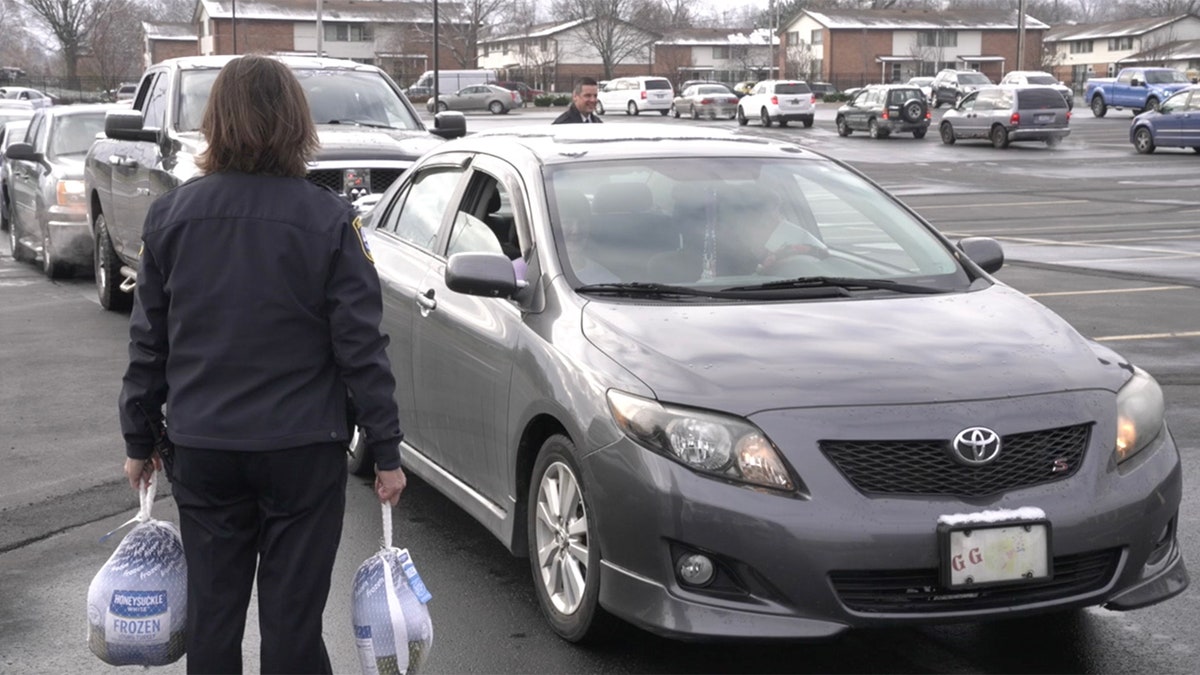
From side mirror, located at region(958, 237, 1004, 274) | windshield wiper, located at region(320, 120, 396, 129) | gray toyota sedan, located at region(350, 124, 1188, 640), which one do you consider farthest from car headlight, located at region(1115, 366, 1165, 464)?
windshield wiper, located at region(320, 120, 396, 129)

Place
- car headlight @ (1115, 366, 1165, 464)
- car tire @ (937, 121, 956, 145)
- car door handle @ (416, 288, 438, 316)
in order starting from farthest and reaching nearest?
car tire @ (937, 121, 956, 145), car door handle @ (416, 288, 438, 316), car headlight @ (1115, 366, 1165, 464)

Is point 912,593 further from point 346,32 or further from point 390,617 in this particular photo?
point 346,32

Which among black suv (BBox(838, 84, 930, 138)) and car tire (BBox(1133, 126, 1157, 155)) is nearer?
car tire (BBox(1133, 126, 1157, 155))

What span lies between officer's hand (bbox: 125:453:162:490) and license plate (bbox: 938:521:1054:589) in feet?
6.81

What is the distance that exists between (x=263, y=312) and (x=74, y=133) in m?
14.8

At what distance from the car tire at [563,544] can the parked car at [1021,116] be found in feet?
124

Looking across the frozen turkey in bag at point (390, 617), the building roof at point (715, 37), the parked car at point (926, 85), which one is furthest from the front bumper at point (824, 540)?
the building roof at point (715, 37)

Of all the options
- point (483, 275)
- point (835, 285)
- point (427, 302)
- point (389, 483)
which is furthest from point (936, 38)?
point (389, 483)

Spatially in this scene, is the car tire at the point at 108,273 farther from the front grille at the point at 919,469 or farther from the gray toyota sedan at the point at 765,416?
the front grille at the point at 919,469

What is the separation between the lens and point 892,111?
1822 inches

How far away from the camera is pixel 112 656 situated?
147 inches

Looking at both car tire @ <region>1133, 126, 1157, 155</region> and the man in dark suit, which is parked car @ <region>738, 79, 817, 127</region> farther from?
the man in dark suit

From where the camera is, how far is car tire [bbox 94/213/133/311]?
12.8 metres

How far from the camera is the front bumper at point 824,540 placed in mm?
4199
